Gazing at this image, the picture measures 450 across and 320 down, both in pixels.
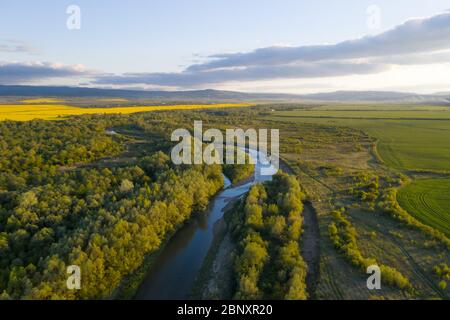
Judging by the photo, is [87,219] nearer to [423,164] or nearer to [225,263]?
[225,263]

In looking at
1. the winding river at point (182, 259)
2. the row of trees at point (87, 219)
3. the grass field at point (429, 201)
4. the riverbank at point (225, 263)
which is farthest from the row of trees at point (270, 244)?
the grass field at point (429, 201)

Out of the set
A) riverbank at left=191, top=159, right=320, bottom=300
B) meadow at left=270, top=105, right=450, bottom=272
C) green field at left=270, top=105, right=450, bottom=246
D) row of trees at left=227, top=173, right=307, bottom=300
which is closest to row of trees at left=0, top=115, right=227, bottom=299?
riverbank at left=191, top=159, right=320, bottom=300

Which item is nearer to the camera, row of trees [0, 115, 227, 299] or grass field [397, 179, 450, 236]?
row of trees [0, 115, 227, 299]

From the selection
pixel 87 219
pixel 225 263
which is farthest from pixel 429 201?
pixel 87 219

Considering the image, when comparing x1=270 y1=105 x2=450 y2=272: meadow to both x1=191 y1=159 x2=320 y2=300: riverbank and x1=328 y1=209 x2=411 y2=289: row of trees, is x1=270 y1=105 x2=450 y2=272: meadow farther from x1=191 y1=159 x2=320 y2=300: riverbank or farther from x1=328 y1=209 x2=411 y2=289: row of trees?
x1=191 y1=159 x2=320 y2=300: riverbank

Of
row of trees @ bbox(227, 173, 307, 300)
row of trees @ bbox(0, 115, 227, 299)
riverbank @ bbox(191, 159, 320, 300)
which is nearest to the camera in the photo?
row of trees @ bbox(227, 173, 307, 300)

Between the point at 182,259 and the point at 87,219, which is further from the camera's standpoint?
the point at 182,259
